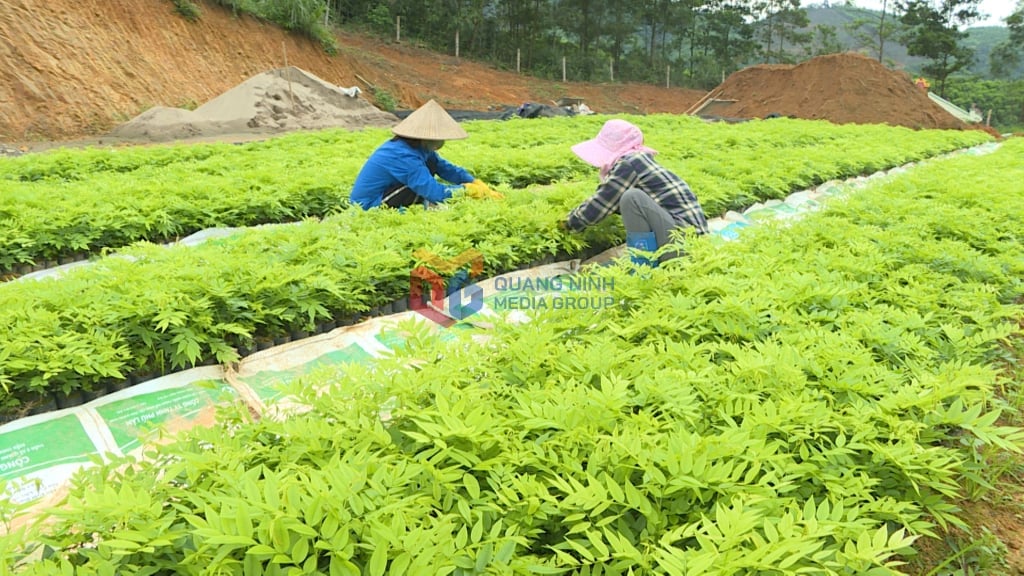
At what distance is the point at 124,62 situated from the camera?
17844 millimetres

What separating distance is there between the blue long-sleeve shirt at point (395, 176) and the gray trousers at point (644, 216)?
6.14ft

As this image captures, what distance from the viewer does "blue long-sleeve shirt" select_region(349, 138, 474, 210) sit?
19.9 feet

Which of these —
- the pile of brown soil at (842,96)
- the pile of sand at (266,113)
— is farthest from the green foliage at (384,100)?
the pile of brown soil at (842,96)

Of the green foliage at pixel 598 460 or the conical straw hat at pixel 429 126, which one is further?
the conical straw hat at pixel 429 126

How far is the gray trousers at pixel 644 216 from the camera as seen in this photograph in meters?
5.05

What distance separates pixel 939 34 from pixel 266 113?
44568 mm

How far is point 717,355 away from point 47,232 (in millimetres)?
5761

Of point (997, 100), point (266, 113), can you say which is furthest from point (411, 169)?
point (997, 100)

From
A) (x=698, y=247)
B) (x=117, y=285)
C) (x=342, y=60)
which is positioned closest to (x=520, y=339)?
(x=698, y=247)

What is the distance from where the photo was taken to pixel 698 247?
4273mm

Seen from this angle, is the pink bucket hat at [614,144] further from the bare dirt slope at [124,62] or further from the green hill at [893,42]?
the green hill at [893,42]

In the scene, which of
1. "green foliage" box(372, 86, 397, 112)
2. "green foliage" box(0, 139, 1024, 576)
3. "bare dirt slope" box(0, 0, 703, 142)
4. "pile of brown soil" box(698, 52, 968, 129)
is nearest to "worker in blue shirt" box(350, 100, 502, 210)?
"green foliage" box(0, 139, 1024, 576)

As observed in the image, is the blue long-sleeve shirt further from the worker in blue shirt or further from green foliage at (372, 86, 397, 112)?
green foliage at (372, 86, 397, 112)

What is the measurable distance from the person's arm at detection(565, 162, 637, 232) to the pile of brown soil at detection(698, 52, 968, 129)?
2368cm
